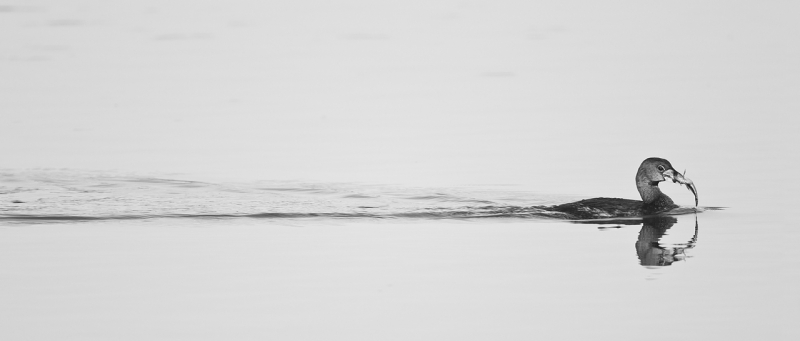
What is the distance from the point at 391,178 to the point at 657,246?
5322mm

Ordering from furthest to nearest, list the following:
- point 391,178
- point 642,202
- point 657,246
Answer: point 391,178
point 642,202
point 657,246

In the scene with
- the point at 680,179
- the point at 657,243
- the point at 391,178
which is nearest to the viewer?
the point at 657,243

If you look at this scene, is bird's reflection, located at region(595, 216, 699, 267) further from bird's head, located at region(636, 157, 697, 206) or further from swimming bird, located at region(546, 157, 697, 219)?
bird's head, located at region(636, 157, 697, 206)

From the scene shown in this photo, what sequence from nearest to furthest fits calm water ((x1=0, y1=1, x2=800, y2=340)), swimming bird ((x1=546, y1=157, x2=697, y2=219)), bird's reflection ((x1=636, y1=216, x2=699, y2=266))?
calm water ((x1=0, y1=1, x2=800, y2=340)) → bird's reflection ((x1=636, y1=216, x2=699, y2=266)) → swimming bird ((x1=546, y1=157, x2=697, y2=219))

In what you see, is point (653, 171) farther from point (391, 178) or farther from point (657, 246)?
point (391, 178)

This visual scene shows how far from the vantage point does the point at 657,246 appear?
48.5ft

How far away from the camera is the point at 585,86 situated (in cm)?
2652

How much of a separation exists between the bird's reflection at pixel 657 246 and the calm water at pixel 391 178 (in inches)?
2.5

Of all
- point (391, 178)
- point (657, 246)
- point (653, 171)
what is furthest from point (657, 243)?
point (391, 178)

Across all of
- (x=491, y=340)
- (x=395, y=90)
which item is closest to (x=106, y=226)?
(x=491, y=340)

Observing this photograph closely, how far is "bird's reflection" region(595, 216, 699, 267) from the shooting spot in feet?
45.8

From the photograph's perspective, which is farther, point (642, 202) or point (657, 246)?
point (642, 202)

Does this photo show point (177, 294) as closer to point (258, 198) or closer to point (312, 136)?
point (258, 198)

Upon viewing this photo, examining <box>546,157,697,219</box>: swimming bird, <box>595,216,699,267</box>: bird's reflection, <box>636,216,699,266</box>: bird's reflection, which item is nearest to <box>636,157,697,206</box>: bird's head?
<box>546,157,697,219</box>: swimming bird
